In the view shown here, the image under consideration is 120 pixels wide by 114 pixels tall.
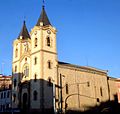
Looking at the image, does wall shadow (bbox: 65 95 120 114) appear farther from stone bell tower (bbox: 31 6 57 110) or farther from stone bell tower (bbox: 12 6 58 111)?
stone bell tower (bbox: 12 6 58 111)

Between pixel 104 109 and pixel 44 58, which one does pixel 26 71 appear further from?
pixel 104 109

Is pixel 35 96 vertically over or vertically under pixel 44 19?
under

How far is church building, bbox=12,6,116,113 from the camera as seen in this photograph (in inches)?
2015

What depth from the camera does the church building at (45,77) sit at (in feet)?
168

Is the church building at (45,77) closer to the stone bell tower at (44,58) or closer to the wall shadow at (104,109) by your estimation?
the stone bell tower at (44,58)

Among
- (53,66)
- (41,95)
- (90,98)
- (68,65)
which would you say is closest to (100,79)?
(90,98)

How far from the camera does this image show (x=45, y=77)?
51625 millimetres

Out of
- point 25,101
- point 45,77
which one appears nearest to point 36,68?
point 45,77

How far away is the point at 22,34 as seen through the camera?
63.8 meters

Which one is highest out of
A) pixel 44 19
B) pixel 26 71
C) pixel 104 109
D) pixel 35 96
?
pixel 44 19

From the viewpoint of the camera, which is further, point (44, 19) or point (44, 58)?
point (44, 19)

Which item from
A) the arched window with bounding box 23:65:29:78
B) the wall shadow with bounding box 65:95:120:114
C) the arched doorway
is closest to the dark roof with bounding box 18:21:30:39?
the arched window with bounding box 23:65:29:78

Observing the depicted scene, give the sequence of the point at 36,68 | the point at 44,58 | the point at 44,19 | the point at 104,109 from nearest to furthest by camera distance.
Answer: the point at 36,68, the point at 44,58, the point at 104,109, the point at 44,19

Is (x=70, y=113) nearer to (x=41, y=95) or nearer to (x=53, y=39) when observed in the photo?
(x=41, y=95)
